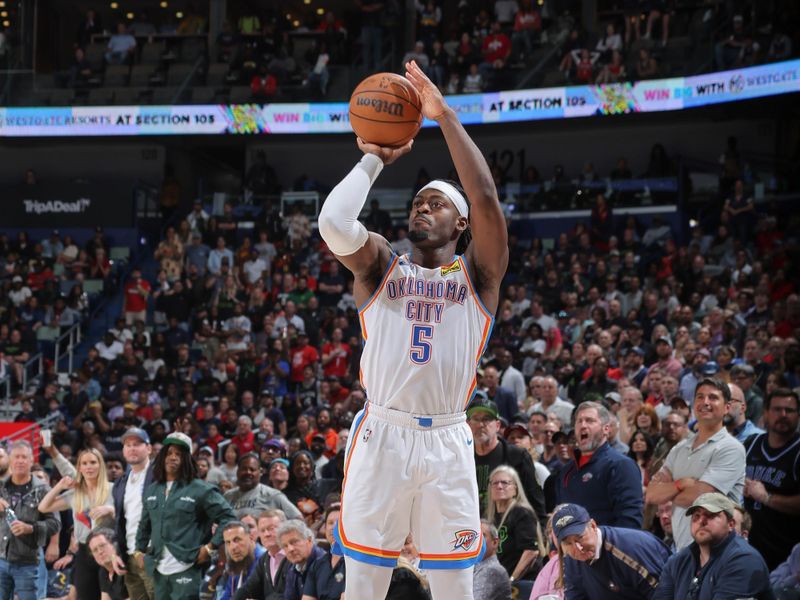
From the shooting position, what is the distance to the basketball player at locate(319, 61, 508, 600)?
4.30 metres

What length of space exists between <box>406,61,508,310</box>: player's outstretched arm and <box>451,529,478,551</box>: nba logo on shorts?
2.86 feet

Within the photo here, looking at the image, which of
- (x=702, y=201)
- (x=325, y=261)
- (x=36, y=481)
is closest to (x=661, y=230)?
(x=702, y=201)

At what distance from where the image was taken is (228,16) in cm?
2591

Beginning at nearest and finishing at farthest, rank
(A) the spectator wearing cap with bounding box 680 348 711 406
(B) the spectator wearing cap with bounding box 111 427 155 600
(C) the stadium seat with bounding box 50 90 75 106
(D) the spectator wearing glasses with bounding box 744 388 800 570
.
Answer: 1. (D) the spectator wearing glasses with bounding box 744 388 800 570
2. (B) the spectator wearing cap with bounding box 111 427 155 600
3. (A) the spectator wearing cap with bounding box 680 348 711 406
4. (C) the stadium seat with bounding box 50 90 75 106

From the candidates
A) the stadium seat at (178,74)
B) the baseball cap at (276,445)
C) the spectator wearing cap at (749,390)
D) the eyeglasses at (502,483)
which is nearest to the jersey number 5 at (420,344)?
the eyeglasses at (502,483)

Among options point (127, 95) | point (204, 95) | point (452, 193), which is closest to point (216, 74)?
point (204, 95)

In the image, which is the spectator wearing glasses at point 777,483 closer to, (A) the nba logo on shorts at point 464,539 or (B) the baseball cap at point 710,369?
(A) the nba logo on shorts at point 464,539

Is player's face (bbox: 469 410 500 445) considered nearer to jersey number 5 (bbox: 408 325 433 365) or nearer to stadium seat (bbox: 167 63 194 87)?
jersey number 5 (bbox: 408 325 433 365)

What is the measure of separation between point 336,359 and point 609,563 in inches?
395

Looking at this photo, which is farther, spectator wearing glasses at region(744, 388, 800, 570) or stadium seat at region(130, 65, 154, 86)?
stadium seat at region(130, 65, 154, 86)

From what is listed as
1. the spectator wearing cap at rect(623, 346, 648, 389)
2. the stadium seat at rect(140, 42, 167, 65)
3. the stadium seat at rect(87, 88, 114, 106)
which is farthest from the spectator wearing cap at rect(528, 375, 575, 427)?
the stadium seat at rect(140, 42, 167, 65)

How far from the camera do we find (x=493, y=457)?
25.6 ft

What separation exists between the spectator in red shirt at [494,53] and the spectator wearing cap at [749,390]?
40.4 ft

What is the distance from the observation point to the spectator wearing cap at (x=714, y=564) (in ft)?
18.9
